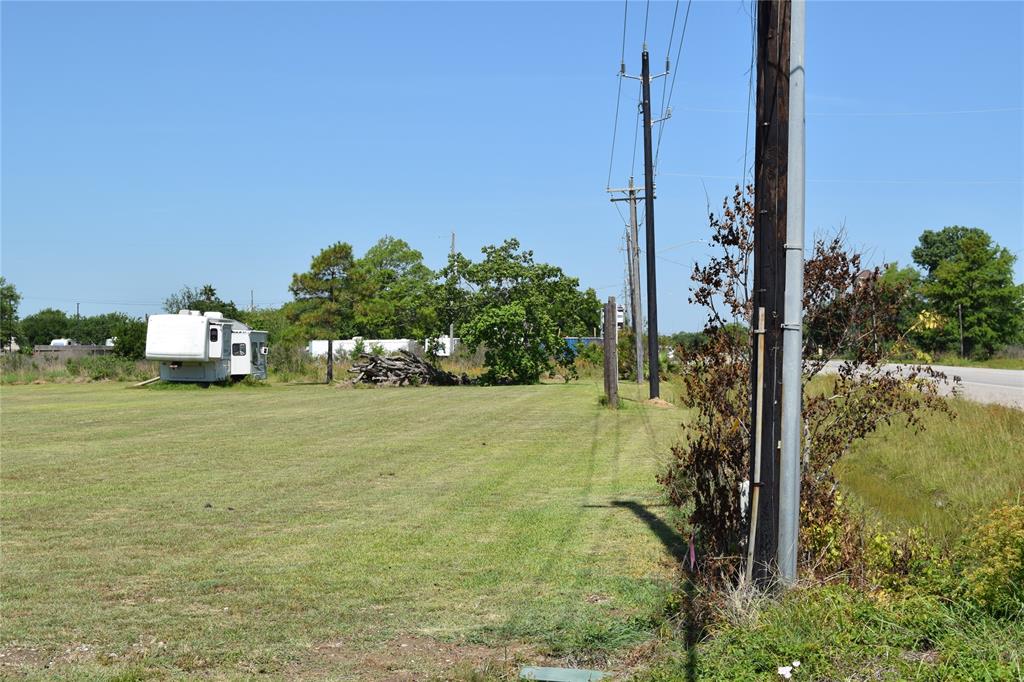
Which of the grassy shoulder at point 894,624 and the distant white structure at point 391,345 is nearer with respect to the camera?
the grassy shoulder at point 894,624

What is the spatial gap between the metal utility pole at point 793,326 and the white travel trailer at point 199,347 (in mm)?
31264

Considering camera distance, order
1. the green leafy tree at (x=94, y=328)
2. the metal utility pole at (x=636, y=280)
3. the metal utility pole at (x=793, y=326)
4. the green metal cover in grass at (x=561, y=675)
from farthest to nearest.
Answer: the green leafy tree at (x=94, y=328) → the metal utility pole at (x=636, y=280) → the metal utility pole at (x=793, y=326) → the green metal cover in grass at (x=561, y=675)

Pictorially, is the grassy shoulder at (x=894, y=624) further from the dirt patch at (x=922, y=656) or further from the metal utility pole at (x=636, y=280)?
the metal utility pole at (x=636, y=280)

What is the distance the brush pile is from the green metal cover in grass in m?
32.4

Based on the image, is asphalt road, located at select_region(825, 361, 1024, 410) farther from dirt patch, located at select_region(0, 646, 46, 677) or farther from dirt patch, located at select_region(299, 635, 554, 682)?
dirt patch, located at select_region(0, 646, 46, 677)

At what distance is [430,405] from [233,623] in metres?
20.0

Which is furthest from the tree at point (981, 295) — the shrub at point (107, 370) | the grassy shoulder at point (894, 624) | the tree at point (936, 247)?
the grassy shoulder at point (894, 624)

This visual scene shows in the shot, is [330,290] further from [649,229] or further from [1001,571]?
[1001,571]

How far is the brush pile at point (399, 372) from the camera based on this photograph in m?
37.3

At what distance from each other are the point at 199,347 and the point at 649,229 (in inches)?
665

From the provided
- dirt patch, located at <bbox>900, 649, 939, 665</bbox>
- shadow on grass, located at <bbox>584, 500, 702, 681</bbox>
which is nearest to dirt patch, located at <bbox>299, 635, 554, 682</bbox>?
shadow on grass, located at <bbox>584, 500, 702, 681</bbox>

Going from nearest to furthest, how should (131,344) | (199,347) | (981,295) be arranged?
(199,347) → (131,344) → (981,295)

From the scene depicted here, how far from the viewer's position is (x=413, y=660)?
5.28 m

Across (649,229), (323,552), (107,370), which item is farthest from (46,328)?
(323,552)
